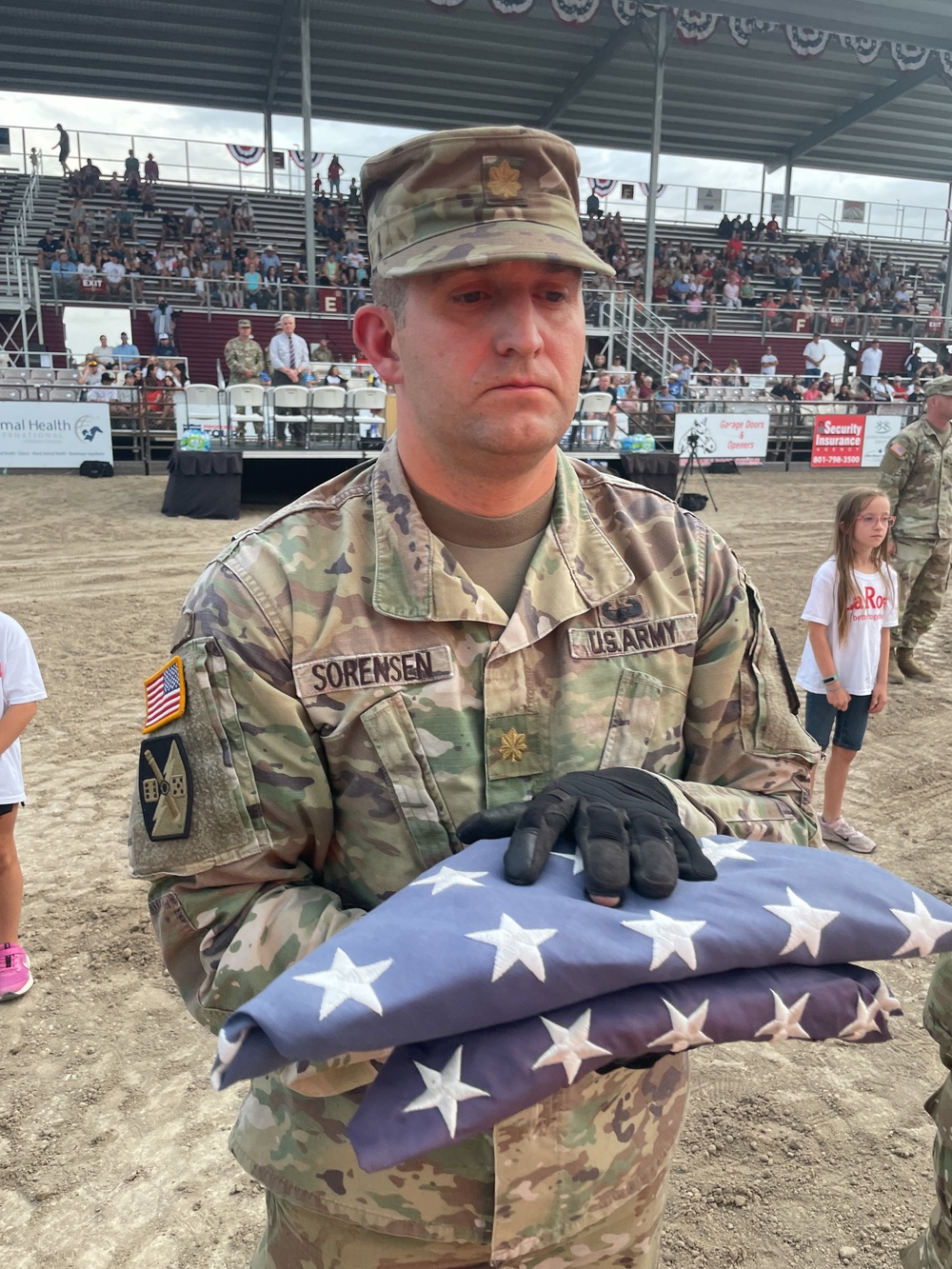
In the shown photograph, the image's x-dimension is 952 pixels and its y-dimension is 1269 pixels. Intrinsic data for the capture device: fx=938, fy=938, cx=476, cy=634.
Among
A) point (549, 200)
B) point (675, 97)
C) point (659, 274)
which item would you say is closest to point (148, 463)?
point (549, 200)

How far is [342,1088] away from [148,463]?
1444cm

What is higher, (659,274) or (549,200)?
(659,274)

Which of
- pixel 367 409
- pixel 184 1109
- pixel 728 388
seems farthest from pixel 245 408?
pixel 184 1109

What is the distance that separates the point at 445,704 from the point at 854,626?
3.53m

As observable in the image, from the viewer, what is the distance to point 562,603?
1.58m

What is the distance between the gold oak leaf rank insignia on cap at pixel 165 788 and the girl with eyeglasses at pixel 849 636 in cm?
360

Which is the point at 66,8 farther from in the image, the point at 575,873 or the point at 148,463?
the point at 575,873

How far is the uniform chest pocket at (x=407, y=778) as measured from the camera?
1474 millimetres

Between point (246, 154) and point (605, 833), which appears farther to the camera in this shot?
point (246, 154)

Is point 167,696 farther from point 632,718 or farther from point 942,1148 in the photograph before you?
point 942,1148

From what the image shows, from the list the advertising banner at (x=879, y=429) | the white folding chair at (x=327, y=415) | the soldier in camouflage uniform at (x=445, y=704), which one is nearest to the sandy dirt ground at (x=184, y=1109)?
the soldier in camouflage uniform at (x=445, y=704)

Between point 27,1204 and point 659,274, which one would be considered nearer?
point 27,1204

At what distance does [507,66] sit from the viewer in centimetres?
2516

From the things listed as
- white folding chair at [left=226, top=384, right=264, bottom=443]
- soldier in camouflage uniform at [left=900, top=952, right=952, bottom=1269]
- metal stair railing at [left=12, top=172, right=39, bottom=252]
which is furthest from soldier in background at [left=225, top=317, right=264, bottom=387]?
soldier in camouflage uniform at [left=900, top=952, right=952, bottom=1269]
